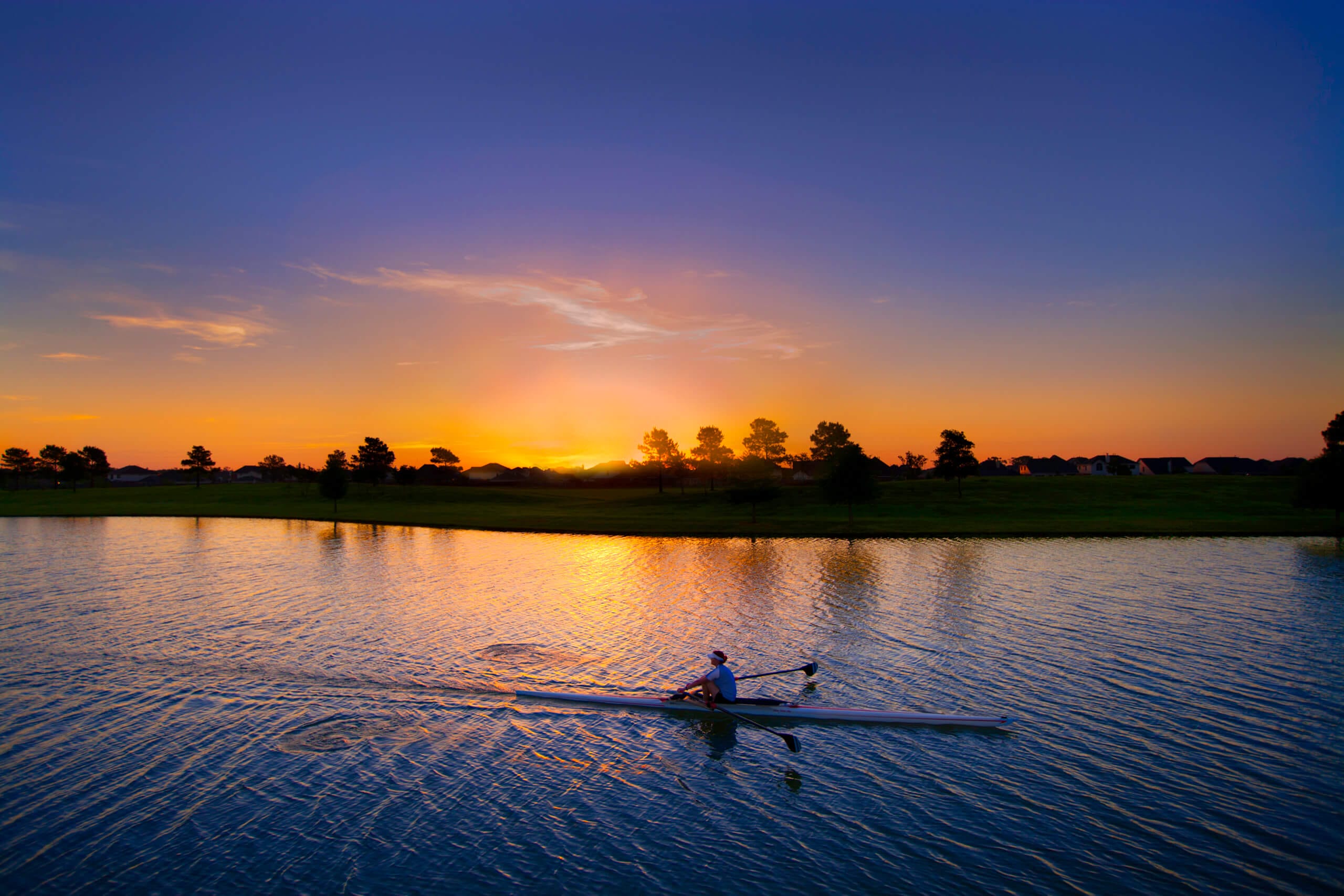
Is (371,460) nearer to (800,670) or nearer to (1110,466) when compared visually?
(800,670)

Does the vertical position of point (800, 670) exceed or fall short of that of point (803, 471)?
it falls short

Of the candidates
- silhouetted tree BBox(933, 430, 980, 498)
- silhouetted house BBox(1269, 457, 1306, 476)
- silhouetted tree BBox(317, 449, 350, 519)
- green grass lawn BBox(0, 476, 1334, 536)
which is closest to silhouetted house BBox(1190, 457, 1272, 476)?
silhouetted house BBox(1269, 457, 1306, 476)

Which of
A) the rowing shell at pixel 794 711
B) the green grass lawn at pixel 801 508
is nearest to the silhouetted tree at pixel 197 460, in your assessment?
the green grass lawn at pixel 801 508

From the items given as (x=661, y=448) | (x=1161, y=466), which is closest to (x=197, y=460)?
(x=661, y=448)

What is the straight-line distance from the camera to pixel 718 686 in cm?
2211

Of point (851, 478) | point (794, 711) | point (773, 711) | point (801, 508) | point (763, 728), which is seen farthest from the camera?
point (801, 508)

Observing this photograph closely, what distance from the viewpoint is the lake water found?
45.5ft

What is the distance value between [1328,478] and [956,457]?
44.1 m

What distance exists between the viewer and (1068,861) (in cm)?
1364

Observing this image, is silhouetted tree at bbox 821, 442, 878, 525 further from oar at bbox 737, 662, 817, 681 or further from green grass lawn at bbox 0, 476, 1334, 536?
oar at bbox 737, 662, 817, 681

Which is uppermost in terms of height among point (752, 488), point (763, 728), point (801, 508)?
point (752, 488)

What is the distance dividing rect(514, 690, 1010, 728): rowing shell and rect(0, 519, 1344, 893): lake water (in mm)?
429

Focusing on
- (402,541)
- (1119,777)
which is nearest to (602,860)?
(1119,777)

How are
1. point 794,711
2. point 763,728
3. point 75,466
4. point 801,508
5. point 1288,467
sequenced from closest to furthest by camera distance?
1. point 763,728
2. point 794,711
3. point 801,508
4. point 1288,467
5. point 75,466
